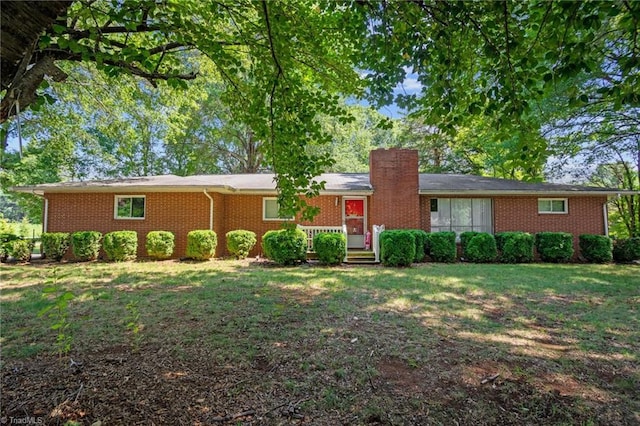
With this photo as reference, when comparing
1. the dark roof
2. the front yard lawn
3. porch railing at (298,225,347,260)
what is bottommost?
the front yard lawn

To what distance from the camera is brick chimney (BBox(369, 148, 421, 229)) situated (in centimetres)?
1254

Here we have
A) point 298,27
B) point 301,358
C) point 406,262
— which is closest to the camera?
point 301,358

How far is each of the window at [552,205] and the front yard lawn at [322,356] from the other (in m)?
6.80

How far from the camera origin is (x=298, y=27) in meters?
4.18

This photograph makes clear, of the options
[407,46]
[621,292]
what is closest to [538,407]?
[407,46]

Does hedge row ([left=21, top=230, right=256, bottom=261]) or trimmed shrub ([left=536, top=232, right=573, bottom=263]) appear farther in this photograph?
trimmed shrub ([left=536, top=232, right=573, bottom=263])

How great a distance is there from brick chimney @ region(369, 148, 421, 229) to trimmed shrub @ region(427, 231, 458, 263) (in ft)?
3.85

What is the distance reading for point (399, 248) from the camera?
1017 cm

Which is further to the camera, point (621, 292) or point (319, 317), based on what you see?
point (621, 292)

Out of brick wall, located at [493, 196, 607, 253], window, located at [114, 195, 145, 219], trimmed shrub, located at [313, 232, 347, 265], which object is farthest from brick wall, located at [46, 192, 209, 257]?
brick wall, located at [493, 196, 607, 253]

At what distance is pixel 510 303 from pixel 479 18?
5090mm

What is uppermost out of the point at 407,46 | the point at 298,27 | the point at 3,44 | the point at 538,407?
the point at 298,27

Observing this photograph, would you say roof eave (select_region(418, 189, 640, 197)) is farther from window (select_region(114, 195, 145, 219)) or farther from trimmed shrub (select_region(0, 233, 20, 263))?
trimmed shrub (select_region(0, 233, 20, 263))

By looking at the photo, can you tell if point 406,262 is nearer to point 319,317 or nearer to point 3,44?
point 319,317
